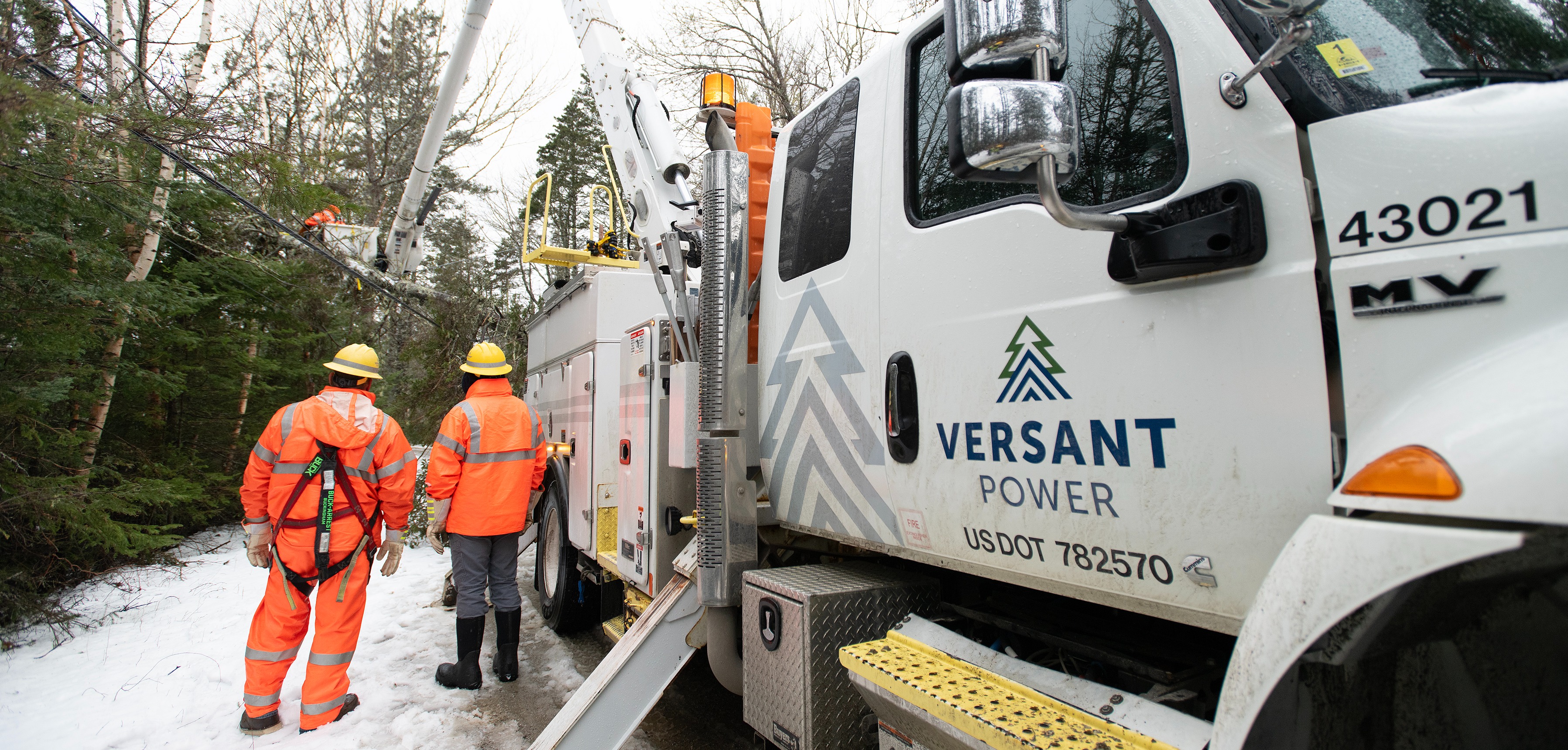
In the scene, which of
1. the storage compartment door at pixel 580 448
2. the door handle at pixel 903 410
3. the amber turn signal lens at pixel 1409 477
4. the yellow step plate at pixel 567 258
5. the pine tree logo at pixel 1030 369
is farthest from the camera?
the yellow step plate at pixel 567 258

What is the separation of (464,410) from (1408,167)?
13.7 feet

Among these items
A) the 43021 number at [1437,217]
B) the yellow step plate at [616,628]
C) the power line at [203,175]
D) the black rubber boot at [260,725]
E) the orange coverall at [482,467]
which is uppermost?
the power line at [203,175]

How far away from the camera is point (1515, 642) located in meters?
1.16

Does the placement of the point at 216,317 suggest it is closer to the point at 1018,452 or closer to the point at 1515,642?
the point at 1018,452

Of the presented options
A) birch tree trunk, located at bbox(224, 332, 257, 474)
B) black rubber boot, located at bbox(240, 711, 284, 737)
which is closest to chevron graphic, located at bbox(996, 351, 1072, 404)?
black rubber boot, located at bbox(240, 711, 284, 737)

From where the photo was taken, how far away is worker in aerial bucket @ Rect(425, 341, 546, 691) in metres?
4.26

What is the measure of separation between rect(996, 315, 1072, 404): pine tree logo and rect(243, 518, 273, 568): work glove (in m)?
3.73

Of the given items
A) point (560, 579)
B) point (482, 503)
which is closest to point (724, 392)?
point (482, 503)

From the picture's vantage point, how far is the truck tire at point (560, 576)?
17.0ft

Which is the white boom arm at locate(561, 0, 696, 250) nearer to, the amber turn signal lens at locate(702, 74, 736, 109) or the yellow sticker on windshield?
the amber turn signal lens at locate(702, 74, 736, 109)

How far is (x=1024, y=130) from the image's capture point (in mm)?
1287

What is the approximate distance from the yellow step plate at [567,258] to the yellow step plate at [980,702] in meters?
4.02

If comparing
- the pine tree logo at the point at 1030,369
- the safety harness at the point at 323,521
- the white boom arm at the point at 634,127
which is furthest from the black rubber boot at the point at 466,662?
the pine tree logo at the point at 1030,369

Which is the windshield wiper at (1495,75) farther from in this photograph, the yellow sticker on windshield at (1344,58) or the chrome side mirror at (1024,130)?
the chrome side mirror at (1024,130)
